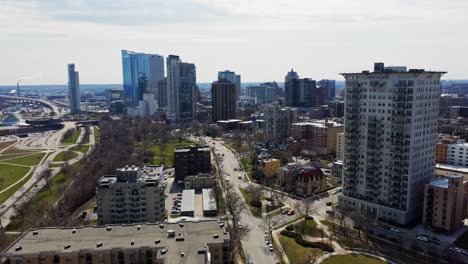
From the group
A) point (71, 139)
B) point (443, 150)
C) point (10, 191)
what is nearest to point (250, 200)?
point (10, 191)

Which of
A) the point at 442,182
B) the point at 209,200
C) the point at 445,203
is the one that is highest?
the point at 442,182

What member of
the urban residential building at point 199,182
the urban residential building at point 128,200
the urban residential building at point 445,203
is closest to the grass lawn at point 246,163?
the urban residential building at point 199,182

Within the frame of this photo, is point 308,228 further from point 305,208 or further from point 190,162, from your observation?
point 190,162

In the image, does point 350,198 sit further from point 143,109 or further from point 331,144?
point 143,109

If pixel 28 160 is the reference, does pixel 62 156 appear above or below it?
above

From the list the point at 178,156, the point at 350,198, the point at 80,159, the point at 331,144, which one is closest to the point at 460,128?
the point at 331,144

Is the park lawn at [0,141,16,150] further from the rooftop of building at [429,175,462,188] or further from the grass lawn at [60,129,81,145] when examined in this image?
the rooftop of building at [429,175,462,188]
